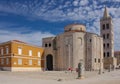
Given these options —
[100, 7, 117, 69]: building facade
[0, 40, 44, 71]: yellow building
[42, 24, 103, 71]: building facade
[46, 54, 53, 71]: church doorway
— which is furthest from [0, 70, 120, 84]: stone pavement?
[100, 7, 117, 69]: building facade

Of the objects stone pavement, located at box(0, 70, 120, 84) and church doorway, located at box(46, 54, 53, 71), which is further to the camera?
church doorway, located at box(46, 54, 53, 71)


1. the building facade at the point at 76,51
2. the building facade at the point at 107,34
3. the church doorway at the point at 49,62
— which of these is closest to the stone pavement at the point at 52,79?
the building facade at the point at 76,51

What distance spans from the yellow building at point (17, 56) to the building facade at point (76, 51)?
318 inches

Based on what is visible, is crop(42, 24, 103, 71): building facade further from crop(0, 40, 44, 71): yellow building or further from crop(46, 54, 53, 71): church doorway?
crop(0, 40, 44, 71): yellow building

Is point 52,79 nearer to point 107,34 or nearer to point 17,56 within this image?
point 17,56

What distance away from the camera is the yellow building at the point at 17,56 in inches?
1934

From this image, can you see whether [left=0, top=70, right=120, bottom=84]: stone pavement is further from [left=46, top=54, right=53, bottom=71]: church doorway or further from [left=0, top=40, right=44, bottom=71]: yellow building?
[left=46, top=54, right=53, bottom=71]: church doorway

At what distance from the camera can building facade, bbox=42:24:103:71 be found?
194 feet

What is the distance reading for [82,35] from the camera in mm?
60375

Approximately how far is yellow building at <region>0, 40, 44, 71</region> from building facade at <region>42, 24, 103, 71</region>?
8073 mm

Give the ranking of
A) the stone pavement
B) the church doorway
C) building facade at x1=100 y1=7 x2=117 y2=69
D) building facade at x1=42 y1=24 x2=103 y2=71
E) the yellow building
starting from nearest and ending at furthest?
the stone pavement, the yellow building, building facade at x1=42 y1=24 x2=103 y2=71, the church doorway, building facade at x1=100 y1=7 x2=117 y2=69

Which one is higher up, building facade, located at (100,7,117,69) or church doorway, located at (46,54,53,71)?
building facade, located at (100,7,117,69)

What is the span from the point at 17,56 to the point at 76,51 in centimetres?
1792

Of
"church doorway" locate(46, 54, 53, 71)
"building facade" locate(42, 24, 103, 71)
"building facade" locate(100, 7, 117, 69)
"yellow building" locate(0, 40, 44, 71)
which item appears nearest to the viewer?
"yellow building" locate(0, 40, 44, 71)
